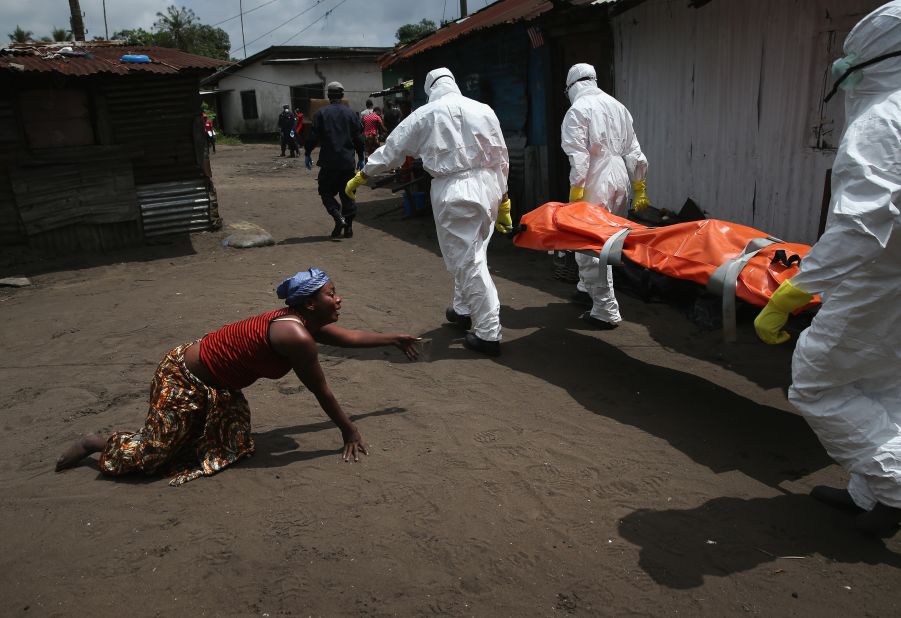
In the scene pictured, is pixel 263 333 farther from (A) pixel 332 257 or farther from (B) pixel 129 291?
(A) pixel 332 257

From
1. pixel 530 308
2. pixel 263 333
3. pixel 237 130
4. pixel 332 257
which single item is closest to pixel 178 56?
pixel 332 257

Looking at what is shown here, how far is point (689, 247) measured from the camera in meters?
→ 4.09

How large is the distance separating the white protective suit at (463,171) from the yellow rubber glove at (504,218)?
39cm

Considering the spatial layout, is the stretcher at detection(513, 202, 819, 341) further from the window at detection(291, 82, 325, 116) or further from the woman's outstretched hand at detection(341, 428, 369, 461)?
the window at detection(291, 82, 325, 116)

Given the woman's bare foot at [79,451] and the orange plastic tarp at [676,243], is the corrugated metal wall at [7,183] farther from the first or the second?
the orange plastic tarp at [676,243]

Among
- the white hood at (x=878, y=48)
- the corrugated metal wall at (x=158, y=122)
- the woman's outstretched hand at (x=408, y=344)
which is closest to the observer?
the white hood at (x=878, y=48)

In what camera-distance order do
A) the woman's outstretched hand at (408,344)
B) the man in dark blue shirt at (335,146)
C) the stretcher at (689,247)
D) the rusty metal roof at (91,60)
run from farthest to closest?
1. the man in dark blue shirt at (335,146)
2. the rusty metal roof at (91,60)
3. the woman's outstretched hand at (408,344)
4. the stretcher at (689,247)

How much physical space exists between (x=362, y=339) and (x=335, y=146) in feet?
20.6

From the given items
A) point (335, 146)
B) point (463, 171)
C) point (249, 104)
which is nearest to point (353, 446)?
point (463, 171)

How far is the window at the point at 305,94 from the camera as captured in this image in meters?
29.0

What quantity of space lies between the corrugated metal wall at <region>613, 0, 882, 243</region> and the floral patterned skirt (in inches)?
203

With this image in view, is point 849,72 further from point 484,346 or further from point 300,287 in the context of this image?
point 484,346

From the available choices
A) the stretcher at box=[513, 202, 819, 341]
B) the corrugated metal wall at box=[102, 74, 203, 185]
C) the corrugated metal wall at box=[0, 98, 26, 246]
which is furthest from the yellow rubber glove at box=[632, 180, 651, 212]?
the corrugated metal wall at box=[0, 98, 26, 246]

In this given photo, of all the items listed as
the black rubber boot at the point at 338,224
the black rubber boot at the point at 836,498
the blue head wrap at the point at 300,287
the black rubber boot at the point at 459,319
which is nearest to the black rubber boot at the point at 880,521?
the black rubber boot at the point at 836,498
